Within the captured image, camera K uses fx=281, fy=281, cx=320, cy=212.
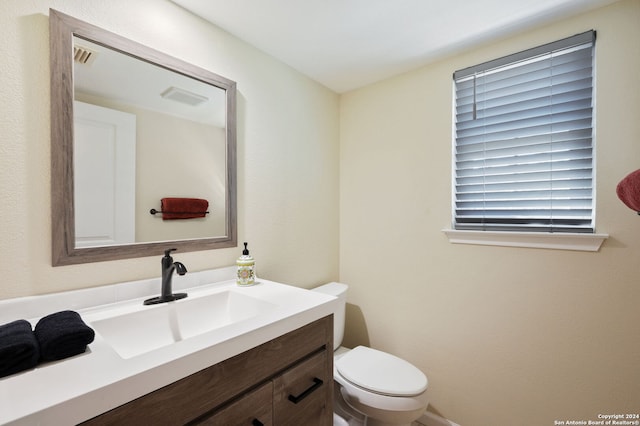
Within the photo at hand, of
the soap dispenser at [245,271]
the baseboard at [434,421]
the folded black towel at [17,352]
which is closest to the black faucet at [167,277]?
the soap dispenser at [245,271]

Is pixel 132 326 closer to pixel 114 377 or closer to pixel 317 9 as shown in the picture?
pixel 114 377

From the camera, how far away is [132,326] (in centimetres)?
99

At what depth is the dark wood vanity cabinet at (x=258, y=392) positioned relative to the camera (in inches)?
25.7

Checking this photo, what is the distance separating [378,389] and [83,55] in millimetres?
1846

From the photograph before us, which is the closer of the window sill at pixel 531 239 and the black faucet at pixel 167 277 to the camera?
the black faucet at pixel 167 277

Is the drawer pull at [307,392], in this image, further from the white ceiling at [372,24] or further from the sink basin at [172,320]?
the white ceiling at [372,24]

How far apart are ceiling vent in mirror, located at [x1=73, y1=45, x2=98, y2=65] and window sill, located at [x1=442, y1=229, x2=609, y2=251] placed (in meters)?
1.86

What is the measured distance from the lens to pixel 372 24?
1418 mm

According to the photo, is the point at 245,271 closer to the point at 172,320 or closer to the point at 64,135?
the point at 172,320

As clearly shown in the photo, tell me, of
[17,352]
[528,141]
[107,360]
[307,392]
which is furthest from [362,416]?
[528,141]

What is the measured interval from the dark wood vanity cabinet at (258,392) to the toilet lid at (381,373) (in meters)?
0.32

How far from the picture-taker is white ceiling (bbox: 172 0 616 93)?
128 cm

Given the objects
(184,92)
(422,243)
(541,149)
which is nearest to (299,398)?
(422,243)

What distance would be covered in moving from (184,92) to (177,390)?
121 centimetres
